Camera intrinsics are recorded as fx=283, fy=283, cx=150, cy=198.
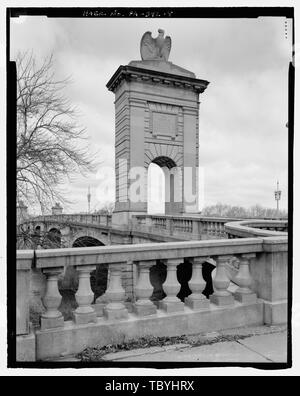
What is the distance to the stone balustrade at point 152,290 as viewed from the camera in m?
2.44

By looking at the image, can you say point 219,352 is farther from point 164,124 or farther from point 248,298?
point 164,124

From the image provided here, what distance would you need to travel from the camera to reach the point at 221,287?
122 inches

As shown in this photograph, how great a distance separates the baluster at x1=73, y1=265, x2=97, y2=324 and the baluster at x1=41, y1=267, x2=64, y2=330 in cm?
15

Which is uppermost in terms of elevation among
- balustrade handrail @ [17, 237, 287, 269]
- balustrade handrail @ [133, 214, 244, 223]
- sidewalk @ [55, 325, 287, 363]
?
balustrade handrail @ [17, 237, 287, 269]

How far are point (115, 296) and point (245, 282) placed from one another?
1478mm

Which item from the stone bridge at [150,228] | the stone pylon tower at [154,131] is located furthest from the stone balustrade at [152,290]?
the stone pylon tower at [154,131]

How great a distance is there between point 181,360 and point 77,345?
2.97 ft

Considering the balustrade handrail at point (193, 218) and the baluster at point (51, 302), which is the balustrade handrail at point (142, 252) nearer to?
the baluster at point (51, 302)

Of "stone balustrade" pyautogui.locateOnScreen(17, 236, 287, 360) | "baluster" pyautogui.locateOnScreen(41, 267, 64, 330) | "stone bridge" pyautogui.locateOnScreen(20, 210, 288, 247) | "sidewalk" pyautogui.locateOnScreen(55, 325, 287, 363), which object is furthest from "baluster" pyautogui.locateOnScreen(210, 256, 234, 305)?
"baluster" pyautogui.locateOnScreen(41, 267, 64, 330)

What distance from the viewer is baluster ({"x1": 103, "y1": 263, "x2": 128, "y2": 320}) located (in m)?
2.65

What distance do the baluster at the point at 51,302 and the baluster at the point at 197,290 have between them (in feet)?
4.24

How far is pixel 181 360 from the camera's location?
92.8 inches

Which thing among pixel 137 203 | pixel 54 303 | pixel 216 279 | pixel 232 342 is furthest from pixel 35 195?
pixel 137 203

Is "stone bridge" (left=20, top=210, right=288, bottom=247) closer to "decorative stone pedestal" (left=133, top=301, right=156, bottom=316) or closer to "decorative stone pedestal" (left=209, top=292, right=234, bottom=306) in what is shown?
"decorative stone pedestal" (left=209, top=292, right=234, bottom=306)
